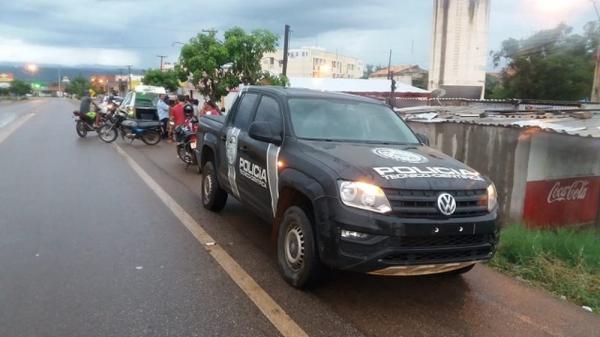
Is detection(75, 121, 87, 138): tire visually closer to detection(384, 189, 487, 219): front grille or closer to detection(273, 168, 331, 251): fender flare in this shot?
detection(273, 168, 331, 251): fender flare

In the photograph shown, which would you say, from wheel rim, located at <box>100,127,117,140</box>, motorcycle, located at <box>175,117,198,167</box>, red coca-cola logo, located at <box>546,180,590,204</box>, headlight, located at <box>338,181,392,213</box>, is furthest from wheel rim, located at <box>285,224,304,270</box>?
wheel rim, located at <box>100,127,117,140</box>

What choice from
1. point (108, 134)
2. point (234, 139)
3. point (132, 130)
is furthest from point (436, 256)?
point (108, 134)

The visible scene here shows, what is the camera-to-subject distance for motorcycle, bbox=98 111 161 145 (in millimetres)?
16422

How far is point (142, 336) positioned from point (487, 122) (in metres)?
7.53

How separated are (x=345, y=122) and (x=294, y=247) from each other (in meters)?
1.54

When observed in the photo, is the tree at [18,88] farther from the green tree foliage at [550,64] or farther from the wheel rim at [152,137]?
the wheel rim at [152,137]

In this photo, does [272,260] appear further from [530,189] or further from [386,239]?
[530,189]

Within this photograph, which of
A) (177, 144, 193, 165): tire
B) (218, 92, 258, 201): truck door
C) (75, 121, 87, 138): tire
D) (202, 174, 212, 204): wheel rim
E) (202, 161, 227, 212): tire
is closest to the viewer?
(218, 92, 258, 201): truck door

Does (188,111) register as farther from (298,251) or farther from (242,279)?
(298,251)

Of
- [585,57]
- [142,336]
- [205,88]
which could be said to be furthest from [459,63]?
[142,336]

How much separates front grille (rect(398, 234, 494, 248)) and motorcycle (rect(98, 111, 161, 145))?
13812 mm

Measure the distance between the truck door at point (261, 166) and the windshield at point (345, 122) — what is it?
0.24 meters

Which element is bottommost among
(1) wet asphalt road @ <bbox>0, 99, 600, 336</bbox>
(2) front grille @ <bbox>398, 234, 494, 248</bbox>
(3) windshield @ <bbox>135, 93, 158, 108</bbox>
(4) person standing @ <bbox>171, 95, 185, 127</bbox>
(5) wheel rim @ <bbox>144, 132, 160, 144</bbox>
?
(1) wet asphalt road @ <bbox>0, 99, 600, 336</bbox>

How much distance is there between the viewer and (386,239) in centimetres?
391
